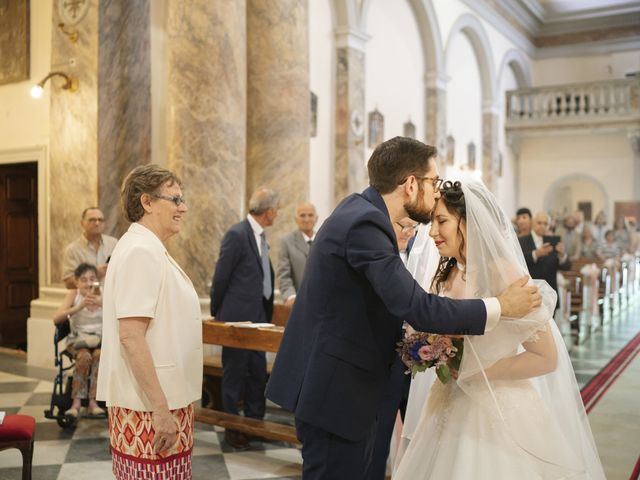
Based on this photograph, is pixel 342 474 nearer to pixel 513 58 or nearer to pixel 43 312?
pixel 43 312

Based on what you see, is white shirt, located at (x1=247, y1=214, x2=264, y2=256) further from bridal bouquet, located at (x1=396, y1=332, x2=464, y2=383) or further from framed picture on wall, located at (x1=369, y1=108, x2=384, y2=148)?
framed picture on wall, located at (x1=369, y1=108, x2=384, y2=148)

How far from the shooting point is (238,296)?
18.3ft

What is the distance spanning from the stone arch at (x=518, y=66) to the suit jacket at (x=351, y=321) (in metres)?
18.2

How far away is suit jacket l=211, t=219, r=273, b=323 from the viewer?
548 centimetres

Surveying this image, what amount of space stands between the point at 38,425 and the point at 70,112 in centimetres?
363

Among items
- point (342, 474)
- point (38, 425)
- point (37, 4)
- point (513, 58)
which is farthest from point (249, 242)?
point (513, 58)

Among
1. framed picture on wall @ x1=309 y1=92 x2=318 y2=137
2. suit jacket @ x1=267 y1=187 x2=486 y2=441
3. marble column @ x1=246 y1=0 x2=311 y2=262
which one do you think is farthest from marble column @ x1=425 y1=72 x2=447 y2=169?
suit jacket @ x1=267 y1=187 x2=486 y2=441

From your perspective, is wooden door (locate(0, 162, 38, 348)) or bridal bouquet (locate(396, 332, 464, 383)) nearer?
bridal bouquet (locate(396, 332, 464, 383))

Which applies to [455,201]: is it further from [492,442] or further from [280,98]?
[280,98]

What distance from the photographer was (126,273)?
2.79m

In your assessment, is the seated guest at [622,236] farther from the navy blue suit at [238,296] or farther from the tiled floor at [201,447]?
the navy blue suit at [238,296]

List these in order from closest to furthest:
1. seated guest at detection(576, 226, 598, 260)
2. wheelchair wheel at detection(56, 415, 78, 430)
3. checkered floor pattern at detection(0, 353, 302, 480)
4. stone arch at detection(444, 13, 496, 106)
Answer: checkered floor pattern at detection(0, 353, 302, 480), wheelchair wheel at detection(56, 415, 78, 430), seated guest at detection(576, 226, 598, 260), stone arch at detection(444, 13, 496, 106)

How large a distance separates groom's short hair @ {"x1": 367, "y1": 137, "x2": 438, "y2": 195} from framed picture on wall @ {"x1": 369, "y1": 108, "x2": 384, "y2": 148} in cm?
974

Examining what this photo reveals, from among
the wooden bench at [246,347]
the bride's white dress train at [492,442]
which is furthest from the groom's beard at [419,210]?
the wooden bench at [246,347]
